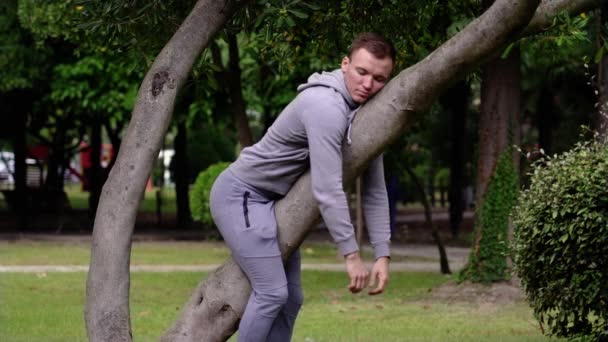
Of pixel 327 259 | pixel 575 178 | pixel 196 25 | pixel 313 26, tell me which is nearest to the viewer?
pixel 196 25

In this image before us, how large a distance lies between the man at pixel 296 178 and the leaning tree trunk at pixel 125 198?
63 cm

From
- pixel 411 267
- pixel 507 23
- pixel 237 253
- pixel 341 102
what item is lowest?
pixel 411 267

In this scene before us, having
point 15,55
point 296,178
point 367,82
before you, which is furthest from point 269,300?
point 15,55

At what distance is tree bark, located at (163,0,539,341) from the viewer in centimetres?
586

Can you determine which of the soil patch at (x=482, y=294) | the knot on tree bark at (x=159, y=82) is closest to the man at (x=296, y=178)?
the knot on tree bark at (x=159, y=82)

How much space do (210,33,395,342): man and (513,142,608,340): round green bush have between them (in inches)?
88.3

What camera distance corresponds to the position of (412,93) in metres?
5.88

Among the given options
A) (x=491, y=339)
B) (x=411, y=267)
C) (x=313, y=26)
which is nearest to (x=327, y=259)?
(x=411, y=267)

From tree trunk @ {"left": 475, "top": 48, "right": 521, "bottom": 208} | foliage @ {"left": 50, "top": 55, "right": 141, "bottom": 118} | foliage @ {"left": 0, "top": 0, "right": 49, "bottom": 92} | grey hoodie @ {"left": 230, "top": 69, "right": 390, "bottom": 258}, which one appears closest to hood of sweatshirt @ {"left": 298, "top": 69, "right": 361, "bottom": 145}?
grey hoodie @ {"left": 230, "top": 69, "right": 390, "bottom": 258}

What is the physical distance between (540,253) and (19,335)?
4805 mm

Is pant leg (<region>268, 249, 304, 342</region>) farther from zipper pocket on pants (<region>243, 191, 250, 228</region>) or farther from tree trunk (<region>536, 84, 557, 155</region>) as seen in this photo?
tree trunk (<region>536, 84, 557, 155</region>)

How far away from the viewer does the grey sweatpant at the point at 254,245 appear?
5.85 metres

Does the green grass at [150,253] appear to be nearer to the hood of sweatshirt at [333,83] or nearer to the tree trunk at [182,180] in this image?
the tree trunk at [182,180]

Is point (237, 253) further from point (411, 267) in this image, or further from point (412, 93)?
point (411, 267)
